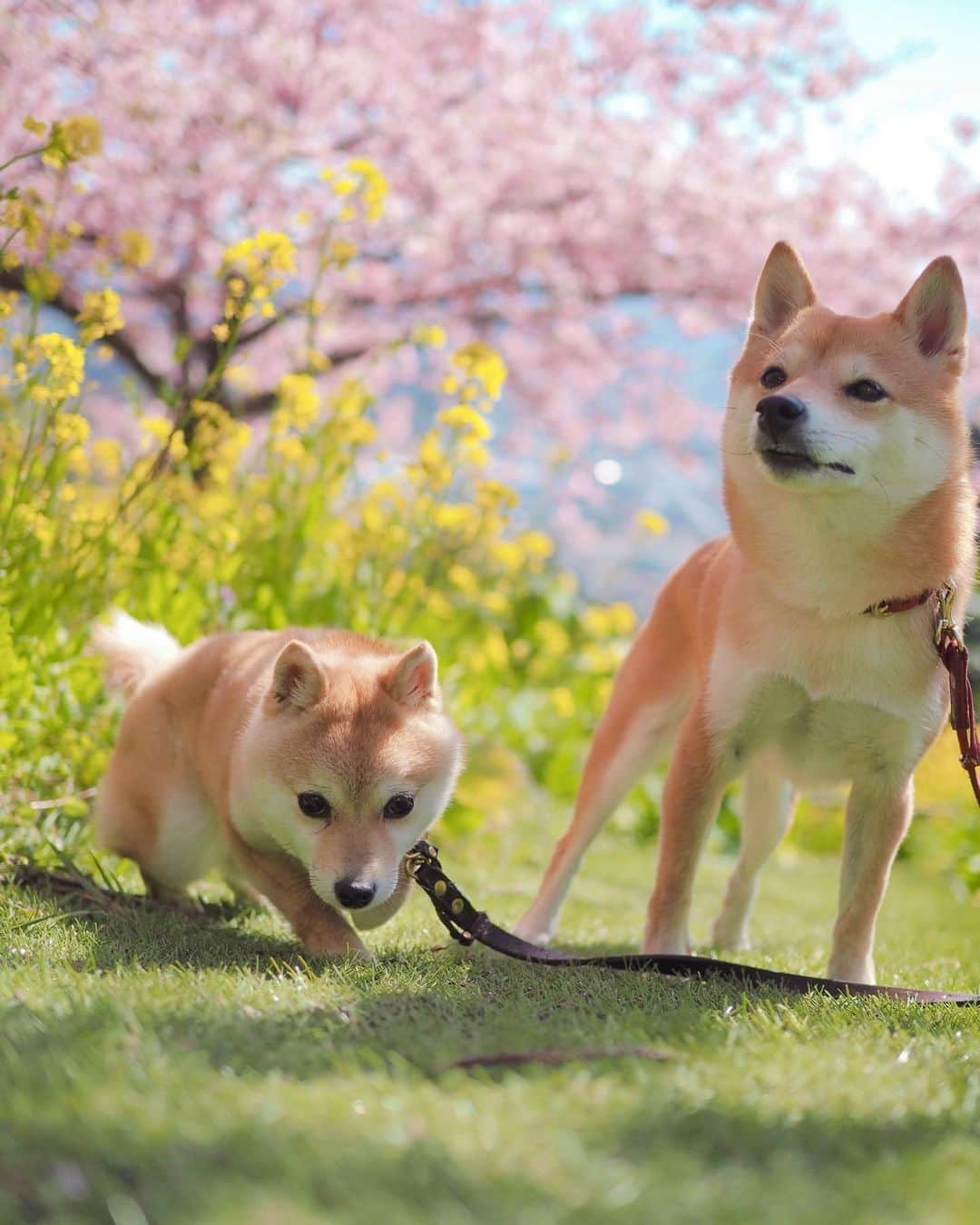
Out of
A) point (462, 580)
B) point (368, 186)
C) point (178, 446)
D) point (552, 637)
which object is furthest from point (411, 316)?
point (178, 446)

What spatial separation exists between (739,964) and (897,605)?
3.01 ft

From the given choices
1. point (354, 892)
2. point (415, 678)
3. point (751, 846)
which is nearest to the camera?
Result: point (354, 892)

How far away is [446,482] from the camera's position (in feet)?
15.8

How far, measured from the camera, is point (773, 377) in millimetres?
3092

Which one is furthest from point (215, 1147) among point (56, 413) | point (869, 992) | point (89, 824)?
point (56, 413)

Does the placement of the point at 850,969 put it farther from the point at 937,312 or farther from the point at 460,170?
the point at 460,170

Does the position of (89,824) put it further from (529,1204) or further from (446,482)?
(529,1204)

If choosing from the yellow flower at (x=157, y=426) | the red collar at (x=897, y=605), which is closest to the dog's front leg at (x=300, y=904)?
the red collar at (x=897, y=605)

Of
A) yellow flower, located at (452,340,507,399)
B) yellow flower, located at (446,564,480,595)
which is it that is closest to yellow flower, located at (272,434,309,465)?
yellow flower, located at (452,340,507,399)

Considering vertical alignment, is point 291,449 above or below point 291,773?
above

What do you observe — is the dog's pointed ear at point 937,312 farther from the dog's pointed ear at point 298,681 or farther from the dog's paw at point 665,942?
the dog's pointed ear at point 298,681

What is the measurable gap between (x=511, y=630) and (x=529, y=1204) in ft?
25.5

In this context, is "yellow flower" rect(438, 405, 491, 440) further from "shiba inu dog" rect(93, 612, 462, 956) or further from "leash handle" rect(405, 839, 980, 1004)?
"leash handle" rect(405, 839, 980, 1004)

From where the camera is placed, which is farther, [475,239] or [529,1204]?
[475,239]
